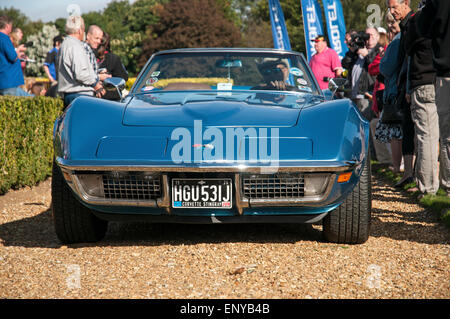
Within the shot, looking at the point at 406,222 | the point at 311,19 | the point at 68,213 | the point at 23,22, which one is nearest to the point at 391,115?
the point at 406,222

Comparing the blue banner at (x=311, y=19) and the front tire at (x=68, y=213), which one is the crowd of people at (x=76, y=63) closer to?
the front tire at (x=68, y=213)

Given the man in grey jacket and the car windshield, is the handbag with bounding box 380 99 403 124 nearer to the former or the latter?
the car windshield

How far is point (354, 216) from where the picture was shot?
12.4 ft

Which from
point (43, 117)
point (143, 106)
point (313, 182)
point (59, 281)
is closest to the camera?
point (59, 281)

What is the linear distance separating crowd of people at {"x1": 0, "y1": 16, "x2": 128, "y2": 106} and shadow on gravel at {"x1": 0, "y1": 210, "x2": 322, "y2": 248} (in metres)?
2.07

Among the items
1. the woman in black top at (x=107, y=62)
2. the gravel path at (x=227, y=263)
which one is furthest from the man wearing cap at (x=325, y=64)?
the gravel path at (x=227, y=263)

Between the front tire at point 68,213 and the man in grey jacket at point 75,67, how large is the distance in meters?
2.58

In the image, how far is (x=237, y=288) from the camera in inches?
117

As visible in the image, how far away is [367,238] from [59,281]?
2.03m

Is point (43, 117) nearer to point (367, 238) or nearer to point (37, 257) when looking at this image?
point (37, 257)

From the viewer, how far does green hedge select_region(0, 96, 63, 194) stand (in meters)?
6.28

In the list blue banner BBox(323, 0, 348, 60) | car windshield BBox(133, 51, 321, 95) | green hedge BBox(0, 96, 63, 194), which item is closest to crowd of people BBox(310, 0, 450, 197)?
car windshield BBox(133, 51, 321, 95)

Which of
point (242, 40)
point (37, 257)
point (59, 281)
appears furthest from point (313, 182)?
point (242, 40)

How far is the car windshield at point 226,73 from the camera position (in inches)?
193
